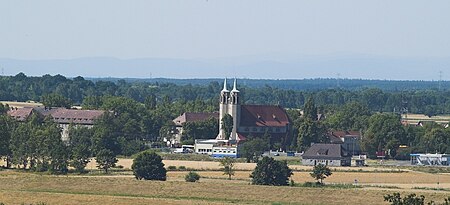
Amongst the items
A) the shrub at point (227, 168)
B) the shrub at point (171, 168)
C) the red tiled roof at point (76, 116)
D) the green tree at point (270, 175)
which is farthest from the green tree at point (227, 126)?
the green tree at point (270, 175)

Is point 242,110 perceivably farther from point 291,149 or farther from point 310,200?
point 310,200

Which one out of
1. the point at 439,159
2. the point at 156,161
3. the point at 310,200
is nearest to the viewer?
the point at 310,200

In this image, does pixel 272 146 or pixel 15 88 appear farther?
pixel 15 88

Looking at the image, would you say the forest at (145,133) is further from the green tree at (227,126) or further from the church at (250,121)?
the green tree at (227,126)

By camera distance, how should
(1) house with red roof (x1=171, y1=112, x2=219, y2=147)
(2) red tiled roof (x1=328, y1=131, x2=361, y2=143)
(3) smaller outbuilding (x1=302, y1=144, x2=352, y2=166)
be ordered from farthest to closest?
(1) house with red roof (x1=171, y1=112, x2=219, y2=147)
(2) red tiled roof (x1=328, y1=131, x2=361, y2=143)
(3) smaller outbuilding (x1=302, y1=144, x2=352, y2=166)

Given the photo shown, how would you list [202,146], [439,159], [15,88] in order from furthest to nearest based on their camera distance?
[15,88] → [202,146] → [439,159]

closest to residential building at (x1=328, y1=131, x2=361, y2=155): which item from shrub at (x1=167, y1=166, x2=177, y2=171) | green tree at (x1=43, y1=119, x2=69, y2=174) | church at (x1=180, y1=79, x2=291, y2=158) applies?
church at (x1=180, y1=79, x2=291, y2=158)

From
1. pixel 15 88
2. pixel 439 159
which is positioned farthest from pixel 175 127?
pixel 15 88

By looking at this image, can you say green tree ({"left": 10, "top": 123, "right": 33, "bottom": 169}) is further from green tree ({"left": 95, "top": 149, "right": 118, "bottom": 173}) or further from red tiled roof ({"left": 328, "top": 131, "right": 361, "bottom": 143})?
red tiled roof ({"left": 328, "top": 131, "right": 361, "bottom": 143})
